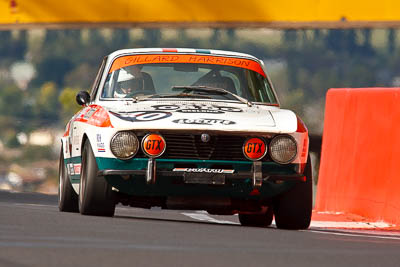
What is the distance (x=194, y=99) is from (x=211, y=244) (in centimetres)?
309

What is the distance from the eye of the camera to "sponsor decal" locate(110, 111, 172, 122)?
10.3 m

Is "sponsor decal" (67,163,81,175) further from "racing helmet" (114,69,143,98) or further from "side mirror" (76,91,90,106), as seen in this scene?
"racing helmet" (114,69,143,98)

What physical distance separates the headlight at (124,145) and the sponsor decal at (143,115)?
0.14m

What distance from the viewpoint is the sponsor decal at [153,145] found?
1021 cm

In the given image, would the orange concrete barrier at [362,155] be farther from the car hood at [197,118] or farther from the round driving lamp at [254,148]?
the round driving lamp at [254,148]

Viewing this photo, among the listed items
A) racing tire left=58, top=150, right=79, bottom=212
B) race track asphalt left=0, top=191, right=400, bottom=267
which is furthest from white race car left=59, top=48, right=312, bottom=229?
racing tire left=58, top=150, right=79, bottom=212

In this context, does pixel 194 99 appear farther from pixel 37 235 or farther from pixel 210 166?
pixel 37 235

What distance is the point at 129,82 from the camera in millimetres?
11594

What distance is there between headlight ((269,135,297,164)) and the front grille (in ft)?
0.77

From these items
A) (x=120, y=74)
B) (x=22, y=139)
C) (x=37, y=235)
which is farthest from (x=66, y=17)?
(x=37, y=235)

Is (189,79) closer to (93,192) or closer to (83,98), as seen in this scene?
(83,98)

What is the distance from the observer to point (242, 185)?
10391mm

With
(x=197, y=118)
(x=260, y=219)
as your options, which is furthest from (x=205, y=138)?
(x=260, y=219)

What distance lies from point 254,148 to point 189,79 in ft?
5.23
